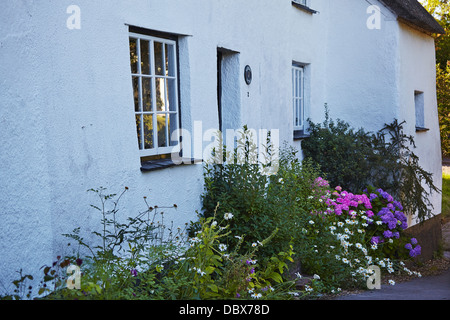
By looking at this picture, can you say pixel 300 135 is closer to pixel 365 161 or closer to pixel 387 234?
pixel 365 161

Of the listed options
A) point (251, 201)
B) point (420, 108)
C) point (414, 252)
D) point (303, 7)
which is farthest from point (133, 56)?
point (420, 108)

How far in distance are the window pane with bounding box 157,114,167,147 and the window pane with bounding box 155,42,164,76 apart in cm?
45

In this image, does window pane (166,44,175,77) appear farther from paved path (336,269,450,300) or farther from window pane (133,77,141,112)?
paved path (336,269,450,300)

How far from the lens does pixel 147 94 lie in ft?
18.0

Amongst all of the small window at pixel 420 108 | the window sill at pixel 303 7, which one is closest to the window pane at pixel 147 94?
the window sill at pixel 303 7

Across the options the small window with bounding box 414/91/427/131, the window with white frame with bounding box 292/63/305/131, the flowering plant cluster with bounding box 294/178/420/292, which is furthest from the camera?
the small window with bounding box 414/91/427/131

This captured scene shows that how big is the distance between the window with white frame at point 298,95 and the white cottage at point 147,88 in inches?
1.2

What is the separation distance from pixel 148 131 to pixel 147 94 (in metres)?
0.37

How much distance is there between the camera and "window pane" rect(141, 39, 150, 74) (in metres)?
5.43

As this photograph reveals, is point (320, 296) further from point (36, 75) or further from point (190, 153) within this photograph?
point (36, 75)

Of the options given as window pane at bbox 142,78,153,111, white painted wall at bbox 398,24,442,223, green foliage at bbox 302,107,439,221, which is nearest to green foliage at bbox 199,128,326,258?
→ window pane at bbox 142,78,153,111
